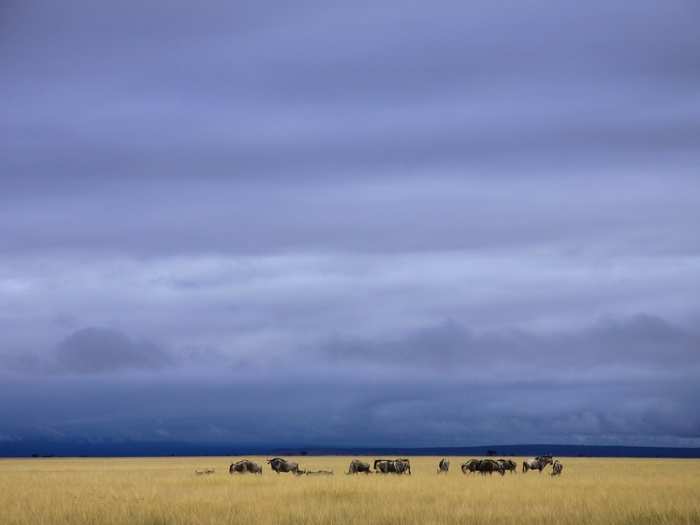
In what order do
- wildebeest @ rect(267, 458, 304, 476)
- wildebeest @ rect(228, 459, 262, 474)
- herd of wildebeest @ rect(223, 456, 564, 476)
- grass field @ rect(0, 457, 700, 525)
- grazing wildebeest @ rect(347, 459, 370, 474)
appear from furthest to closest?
wildebeest @ rect(267, 458, 304, 476), wildebeest @ rect(228, 459, 262, 474), herd of wildebeest @ rect(223, 456, 564, 476), grazing wildebeest @ rect(347, 459, 370, 474), grass field @ rect(0, 457, 700, 525)

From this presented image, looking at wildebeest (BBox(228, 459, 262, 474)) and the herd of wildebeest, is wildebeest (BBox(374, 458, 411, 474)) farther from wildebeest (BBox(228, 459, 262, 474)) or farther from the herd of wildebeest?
wildebeest (BBox(228, 459, 262, 474))

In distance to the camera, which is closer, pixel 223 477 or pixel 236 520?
pixel 236 520

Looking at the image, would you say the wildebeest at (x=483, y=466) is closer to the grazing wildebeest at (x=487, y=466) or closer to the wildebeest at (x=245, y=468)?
the grazing wildebeest at (x=487, y=466)

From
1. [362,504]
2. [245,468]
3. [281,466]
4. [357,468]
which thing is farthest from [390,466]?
[362,504]

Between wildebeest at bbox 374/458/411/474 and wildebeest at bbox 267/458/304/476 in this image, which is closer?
wildebeest at bbox 374/458/411/474

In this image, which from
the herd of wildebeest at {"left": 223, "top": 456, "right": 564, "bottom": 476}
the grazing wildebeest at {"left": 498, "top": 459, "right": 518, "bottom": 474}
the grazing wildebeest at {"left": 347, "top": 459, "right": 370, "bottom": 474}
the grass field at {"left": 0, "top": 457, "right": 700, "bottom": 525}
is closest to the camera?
the grass field at {"left": 0, "top": 457, "right": 700, "bottom": 525}

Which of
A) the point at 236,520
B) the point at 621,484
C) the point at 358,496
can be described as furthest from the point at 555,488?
the point at 236,520

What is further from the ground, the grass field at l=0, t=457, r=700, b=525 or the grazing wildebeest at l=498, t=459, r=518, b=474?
the grazing wildebeest at l=498, t=459, r=518, b=474

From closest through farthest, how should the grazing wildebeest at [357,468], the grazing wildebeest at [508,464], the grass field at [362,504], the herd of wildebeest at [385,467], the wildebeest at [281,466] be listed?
the grass field at [362,504] → the grazing wildebeest at [357,468] → the herd of wildebeest at [385,467] → the grazing wildebeest at [508,464] → the wildebeest at [281,466]

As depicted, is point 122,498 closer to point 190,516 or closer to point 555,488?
point 190,516

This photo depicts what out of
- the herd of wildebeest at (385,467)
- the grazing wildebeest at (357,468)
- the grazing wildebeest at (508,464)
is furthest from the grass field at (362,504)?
the grazing wildebeest at (508,464)

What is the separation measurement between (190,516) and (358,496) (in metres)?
9.18

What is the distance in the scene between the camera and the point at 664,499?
3228 centimetres

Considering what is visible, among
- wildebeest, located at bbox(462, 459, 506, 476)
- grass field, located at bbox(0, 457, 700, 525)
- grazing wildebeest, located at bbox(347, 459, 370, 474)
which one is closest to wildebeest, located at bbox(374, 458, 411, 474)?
grazing wildebeest, located at bbox(347, 459, 370, 474)
